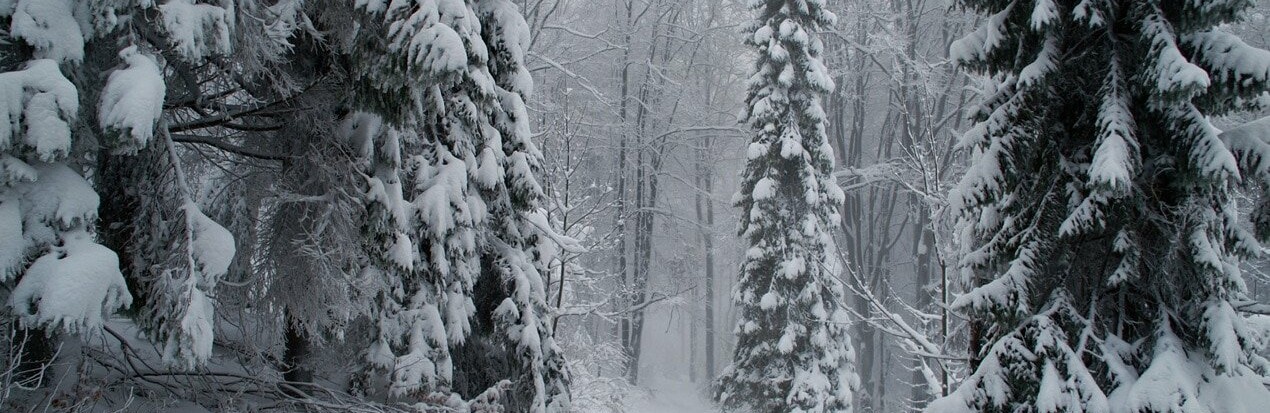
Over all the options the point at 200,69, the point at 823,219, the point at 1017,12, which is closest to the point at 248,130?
the point at 200,69

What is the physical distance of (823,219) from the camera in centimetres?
1471

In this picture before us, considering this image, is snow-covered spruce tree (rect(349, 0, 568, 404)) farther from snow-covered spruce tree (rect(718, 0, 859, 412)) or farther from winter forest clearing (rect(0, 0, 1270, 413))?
snow-covered spruce tree (rect(718, 0, 859, 412))

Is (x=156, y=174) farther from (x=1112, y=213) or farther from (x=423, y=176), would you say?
(x=1112, y=213)

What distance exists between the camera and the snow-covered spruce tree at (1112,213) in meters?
4.35

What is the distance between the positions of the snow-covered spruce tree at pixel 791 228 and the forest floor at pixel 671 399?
22.3ft

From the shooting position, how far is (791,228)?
14.4m

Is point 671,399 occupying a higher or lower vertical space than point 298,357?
A: lower

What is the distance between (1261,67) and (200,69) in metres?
7.41

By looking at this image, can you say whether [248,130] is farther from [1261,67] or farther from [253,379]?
[1261,67]

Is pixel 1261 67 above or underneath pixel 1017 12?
underneath

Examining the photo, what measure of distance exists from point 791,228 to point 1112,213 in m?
9.74

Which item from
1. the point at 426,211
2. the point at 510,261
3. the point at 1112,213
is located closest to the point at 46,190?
the point at 426,211

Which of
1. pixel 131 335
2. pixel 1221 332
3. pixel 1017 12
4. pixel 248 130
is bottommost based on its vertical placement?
pixel 131 335

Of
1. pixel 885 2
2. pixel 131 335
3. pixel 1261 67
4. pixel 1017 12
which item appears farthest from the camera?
pixel 885 2
